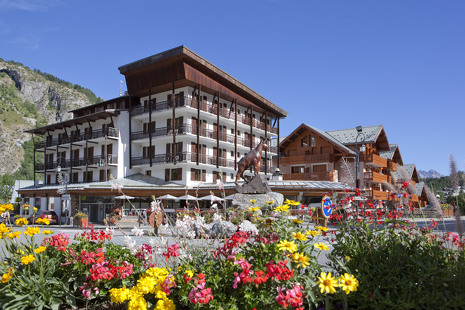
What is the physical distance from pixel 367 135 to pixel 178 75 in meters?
25.0

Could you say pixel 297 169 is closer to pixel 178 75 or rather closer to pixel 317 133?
pixel 317 133

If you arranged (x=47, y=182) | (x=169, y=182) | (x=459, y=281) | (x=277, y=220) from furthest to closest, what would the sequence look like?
1. (x=47, y=182)
2. (x=169, y=182)
3. (x=277, y=220)
4. (x=459, y=281)

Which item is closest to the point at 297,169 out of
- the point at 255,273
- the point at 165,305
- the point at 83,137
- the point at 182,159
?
the point at 182,159

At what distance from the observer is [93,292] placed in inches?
189

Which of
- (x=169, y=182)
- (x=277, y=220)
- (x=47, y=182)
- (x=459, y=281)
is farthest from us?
(x=47, y=182)

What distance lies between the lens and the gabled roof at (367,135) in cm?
4790

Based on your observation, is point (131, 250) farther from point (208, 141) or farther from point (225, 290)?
point (208, 141)

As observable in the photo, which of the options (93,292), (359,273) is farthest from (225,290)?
(93,292)

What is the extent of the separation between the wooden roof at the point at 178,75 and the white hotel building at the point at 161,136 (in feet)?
0.31

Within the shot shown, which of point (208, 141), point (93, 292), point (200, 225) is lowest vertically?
point (93, 292)

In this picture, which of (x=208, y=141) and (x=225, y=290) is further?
(x=208, y=141)

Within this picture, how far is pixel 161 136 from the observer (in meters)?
39.3

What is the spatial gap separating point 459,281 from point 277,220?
1883 mm

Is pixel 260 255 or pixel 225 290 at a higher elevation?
pixel 260 255
